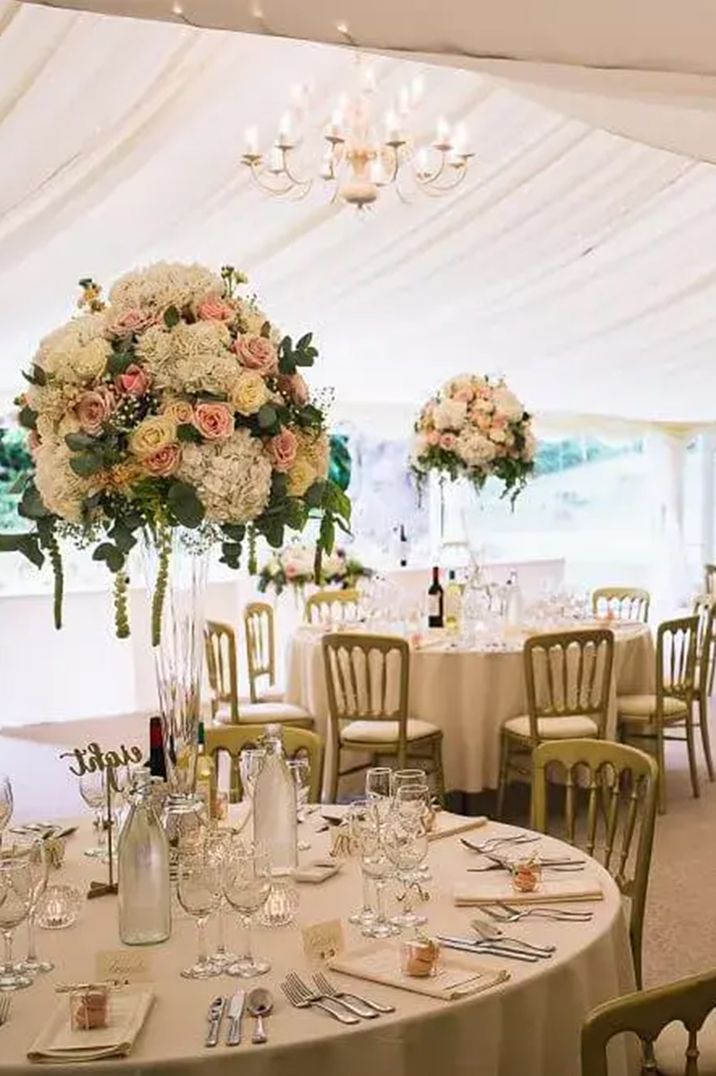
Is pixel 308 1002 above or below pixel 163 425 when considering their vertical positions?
below

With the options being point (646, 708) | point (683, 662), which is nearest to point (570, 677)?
point (646, 708)

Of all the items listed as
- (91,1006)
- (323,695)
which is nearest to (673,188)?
(323,695)

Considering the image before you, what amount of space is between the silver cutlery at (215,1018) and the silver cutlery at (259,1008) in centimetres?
5

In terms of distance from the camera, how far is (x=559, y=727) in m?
6.31

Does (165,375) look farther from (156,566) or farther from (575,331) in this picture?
(575,331)

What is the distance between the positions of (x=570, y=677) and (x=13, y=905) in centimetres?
428

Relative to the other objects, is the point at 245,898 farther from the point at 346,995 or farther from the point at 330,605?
the point at 330,605

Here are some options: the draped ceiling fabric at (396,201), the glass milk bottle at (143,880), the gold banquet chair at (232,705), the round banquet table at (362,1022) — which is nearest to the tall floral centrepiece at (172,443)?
the glass milk bottle at (143,880)

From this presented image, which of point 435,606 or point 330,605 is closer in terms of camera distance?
point 435,606

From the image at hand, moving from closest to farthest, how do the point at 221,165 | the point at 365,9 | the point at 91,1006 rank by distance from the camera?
the point at 91,1006 < the point at 365,9 < the point at 221,165

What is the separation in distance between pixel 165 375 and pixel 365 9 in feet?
2.87

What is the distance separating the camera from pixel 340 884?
3061mm

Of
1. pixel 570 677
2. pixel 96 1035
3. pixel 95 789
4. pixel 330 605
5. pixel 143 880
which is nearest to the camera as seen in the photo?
pixel 96 1035

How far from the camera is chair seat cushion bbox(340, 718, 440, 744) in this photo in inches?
249
